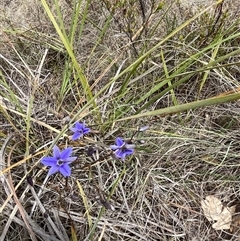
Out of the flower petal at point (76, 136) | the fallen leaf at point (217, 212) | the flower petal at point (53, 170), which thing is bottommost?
the fallen leaf at point (217, 212)

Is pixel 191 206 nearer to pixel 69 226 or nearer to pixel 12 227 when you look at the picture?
pixel 69 226

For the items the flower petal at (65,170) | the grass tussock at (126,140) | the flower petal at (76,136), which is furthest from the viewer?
the grass tussock at (126,140)

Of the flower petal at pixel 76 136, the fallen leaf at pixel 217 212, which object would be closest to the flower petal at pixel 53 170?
the flower petal at pixel 76 136

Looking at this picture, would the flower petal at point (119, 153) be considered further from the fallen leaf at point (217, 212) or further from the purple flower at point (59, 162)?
the fallen leaf at point (217, 212)

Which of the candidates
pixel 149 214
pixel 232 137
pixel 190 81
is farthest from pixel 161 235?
pixel 190 81

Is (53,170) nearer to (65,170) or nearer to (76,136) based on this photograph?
(65,170)

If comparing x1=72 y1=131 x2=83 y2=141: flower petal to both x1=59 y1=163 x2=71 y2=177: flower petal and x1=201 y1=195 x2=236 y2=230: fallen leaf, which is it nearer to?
x1=59 y1=163 x2=71 y2=177: flower petal

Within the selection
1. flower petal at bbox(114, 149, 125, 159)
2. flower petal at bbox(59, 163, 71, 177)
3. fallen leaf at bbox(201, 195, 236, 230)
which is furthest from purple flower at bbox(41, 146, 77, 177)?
fallen leaf at bbox(201, 195, 236, 230)
